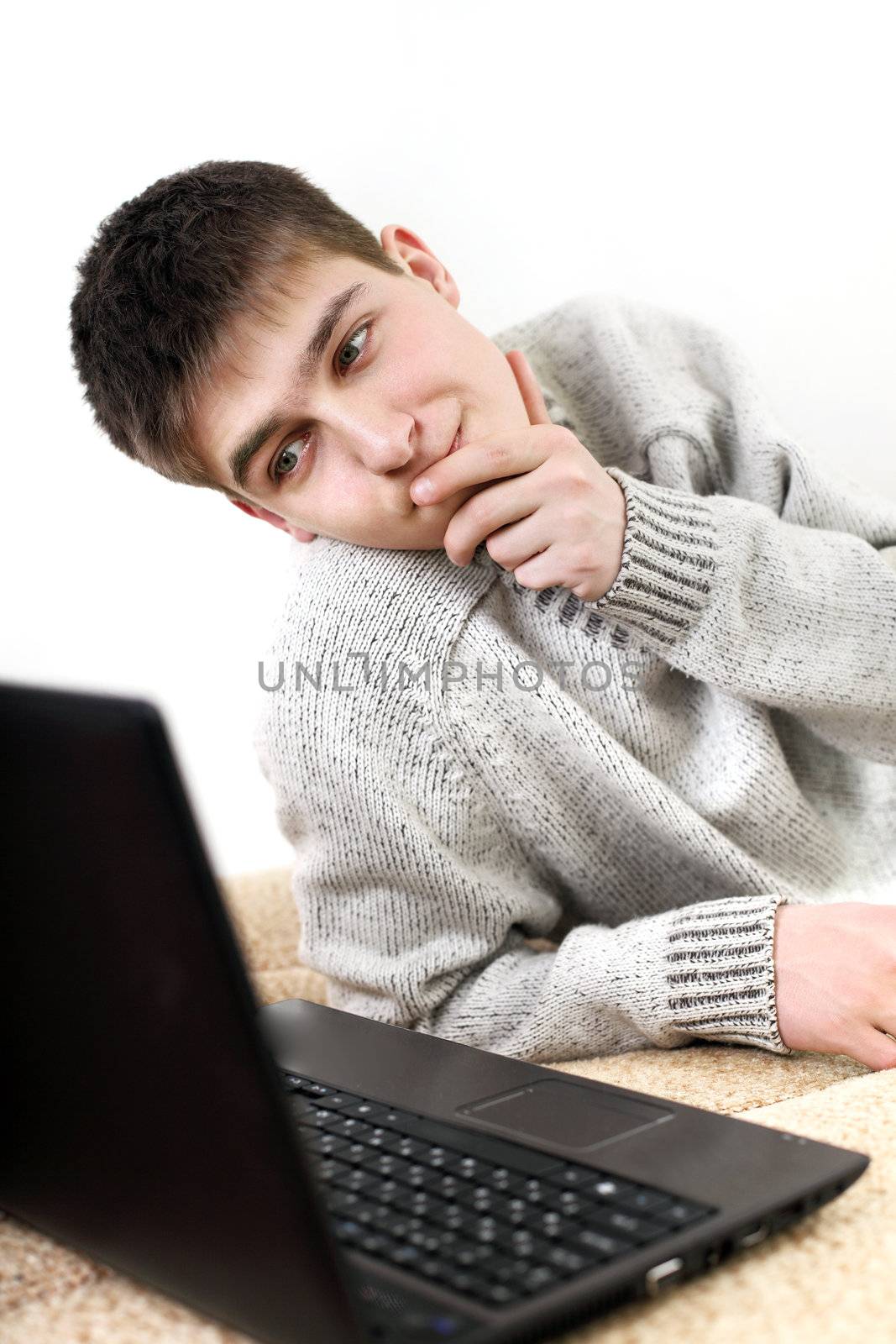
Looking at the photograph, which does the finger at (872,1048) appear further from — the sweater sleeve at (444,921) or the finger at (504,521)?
the finger at (504,521)

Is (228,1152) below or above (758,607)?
above

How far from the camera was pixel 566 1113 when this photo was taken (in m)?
0.54

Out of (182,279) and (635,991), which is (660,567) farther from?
(182,279)

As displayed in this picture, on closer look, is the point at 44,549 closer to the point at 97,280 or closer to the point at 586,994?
the point at 97,280

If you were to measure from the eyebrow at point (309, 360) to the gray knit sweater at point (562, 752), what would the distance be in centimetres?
13

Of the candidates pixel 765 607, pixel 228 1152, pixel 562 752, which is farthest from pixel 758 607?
pixel 228 1152

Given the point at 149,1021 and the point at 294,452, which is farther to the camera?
the point at 294,452

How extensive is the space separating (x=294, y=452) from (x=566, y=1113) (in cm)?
53

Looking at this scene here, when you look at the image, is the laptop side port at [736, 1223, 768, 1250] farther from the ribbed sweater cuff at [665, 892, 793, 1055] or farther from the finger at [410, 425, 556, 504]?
the finger at [410, 425, 556, 504]

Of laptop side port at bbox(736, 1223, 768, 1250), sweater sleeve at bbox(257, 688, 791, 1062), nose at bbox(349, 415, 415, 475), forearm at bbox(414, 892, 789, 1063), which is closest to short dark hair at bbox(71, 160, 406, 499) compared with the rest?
nose at bbox(349, 415, 415, 475)

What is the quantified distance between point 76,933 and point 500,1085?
0.28 metres

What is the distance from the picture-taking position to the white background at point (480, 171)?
1213mm

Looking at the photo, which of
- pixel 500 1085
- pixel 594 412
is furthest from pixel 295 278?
pixel 500 1085

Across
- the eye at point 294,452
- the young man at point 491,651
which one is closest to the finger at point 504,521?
the young man at point 491,651
